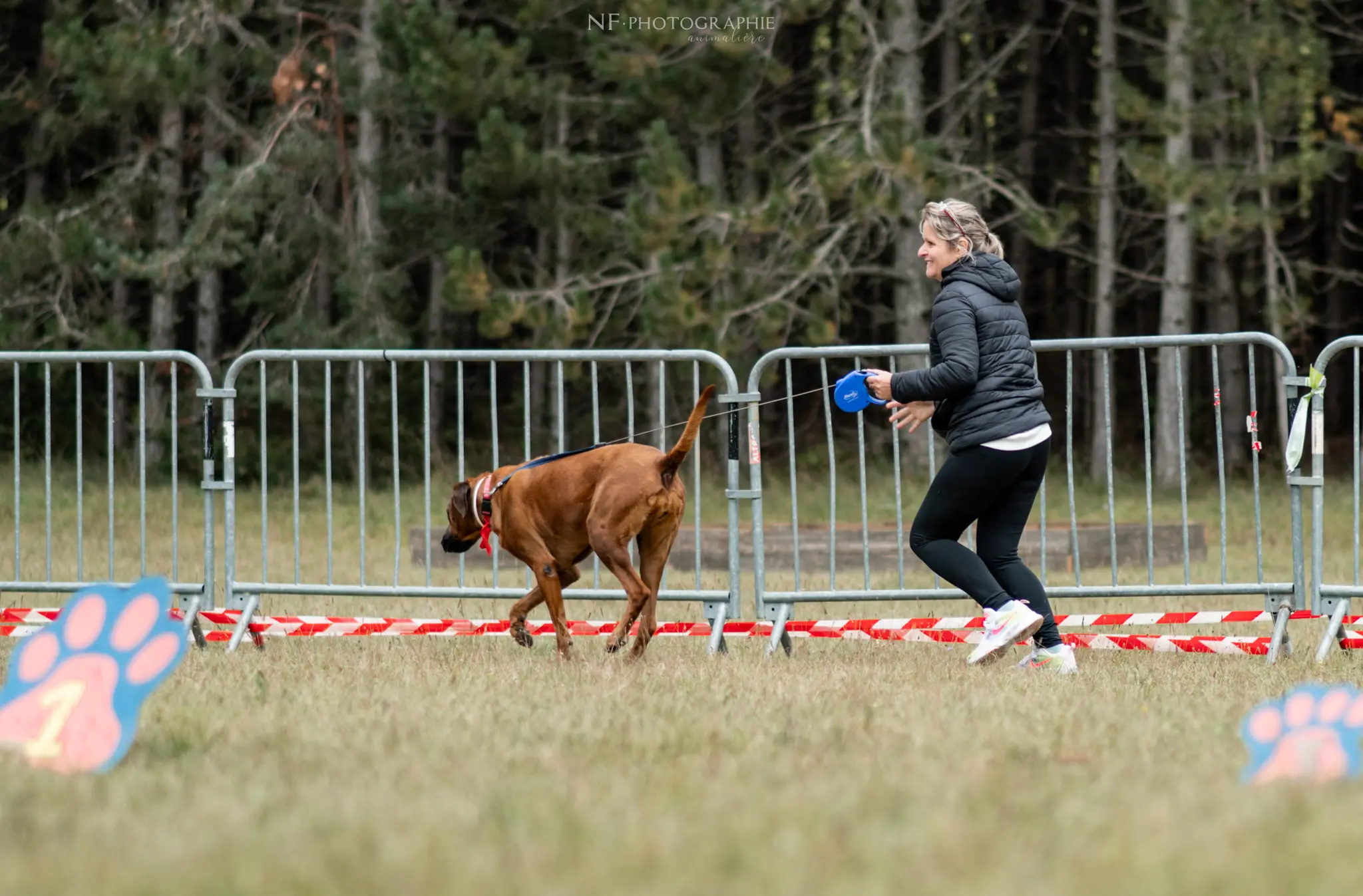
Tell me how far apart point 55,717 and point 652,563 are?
2973 millimetres

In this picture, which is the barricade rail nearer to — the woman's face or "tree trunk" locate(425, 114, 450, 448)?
"tree trunk" locate(425, 114, 450, 448)

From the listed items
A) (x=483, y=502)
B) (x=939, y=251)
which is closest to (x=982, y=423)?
(x=939, y=251)

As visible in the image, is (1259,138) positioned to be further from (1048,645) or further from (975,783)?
(975,783)

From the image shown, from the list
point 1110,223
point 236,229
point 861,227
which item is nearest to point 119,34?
point 236,229

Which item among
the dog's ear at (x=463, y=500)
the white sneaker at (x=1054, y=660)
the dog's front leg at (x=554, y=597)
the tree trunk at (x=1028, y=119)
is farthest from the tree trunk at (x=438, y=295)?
the white sneaker at (x=1054, y=660)

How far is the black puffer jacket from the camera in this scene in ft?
21.0

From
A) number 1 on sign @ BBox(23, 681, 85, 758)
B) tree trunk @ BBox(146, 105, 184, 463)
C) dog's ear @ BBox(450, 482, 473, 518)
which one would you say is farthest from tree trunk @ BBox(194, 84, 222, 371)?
number 1 on sign @ BBox(23, 681, 85, 758)

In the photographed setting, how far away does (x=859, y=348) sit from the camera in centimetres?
754

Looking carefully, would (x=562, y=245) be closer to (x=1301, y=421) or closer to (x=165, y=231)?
(x=165, y=231)

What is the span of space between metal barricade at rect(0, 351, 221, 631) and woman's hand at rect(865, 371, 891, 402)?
322 centimetres

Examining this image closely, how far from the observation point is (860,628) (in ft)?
24.1

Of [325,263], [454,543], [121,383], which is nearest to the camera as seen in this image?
[454,543]

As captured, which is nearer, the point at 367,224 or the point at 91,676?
the point at 91,676

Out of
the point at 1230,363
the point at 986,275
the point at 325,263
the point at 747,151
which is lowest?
the point at 986,275
